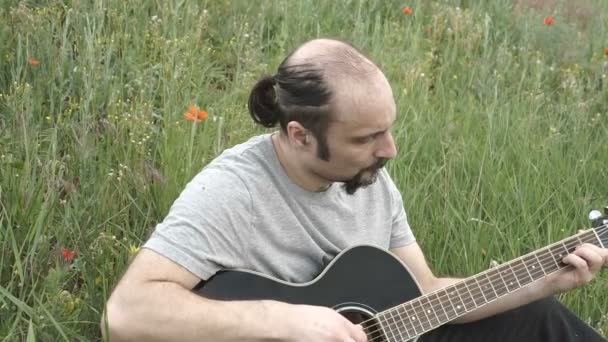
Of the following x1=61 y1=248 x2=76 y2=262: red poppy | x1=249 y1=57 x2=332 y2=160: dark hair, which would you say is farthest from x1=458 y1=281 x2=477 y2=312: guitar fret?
x1=61 y1=248 x2=76 y2=262: red poppy

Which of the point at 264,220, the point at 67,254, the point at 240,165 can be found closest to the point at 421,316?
the point at 264,220

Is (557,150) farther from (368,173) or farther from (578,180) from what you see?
(368,173)

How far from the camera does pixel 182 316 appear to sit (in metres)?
2.20

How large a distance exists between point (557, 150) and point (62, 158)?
78.2 inches

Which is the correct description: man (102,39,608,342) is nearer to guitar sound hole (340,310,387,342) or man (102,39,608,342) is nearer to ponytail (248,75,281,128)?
ponytail (248,75,281,128)

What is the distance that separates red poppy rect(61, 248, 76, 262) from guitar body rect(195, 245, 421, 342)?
2.05 ft

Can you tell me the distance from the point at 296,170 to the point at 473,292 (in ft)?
1.95

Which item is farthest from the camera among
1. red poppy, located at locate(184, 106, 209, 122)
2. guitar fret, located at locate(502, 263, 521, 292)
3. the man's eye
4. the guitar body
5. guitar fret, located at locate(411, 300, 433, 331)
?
red poppy, located at locate(184, 106, 209, 122)

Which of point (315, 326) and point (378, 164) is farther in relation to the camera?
point (378, 164)

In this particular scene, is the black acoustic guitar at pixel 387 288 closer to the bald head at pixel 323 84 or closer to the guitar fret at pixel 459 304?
the guitar fret at pixel 459 304

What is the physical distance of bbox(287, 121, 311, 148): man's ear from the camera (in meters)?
2.44

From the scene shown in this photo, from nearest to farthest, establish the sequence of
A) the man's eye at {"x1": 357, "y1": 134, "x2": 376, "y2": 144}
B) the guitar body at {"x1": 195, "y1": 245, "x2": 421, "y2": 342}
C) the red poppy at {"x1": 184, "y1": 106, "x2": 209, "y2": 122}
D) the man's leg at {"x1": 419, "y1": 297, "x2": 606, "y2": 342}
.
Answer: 1. the guitar body at {"x1": 195, "y1": 245, "x2": 421, "y2": 342}
2. the man's eye at {"x1": 357, "y1": 134, "x2": 376, "y2": 144}
3. the man's leg at {"x1": 419, "y1": 297, "x2": 606, "y2": 342}
4. the red poppy at {"x1": 184, "y1": 106, "x2": 209, "y2": 122}

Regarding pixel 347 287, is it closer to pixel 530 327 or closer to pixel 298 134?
pixel 298 134

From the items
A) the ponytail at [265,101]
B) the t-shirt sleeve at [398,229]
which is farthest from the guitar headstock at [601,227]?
the ponytail at [265,101]
